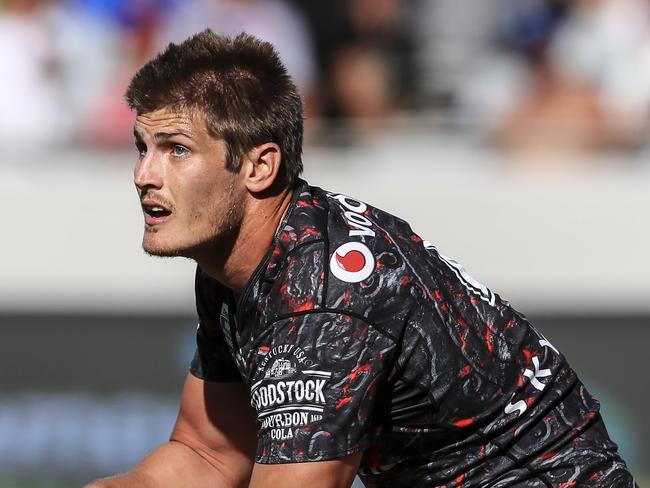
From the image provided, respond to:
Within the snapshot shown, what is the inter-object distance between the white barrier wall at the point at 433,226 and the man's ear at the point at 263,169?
4.59 metres

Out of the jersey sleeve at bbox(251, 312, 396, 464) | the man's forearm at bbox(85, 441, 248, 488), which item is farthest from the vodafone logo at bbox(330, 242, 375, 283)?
the man's forearm at bbox(85, 441, 248, 488)

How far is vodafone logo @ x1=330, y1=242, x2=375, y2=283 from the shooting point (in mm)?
3072

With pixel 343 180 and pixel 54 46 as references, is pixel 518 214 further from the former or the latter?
pixel 54 46

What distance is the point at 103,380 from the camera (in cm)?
780

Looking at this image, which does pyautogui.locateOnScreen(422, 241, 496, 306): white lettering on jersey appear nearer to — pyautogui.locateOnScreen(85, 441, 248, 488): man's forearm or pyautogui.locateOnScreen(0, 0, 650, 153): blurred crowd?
pyautogui.locateOnScreen(85, 441, 248, 488): man's forearm

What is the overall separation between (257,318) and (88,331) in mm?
4800

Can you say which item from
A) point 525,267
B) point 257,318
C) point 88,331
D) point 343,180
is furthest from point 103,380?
point 257,318

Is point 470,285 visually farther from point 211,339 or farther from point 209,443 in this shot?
point 209,443

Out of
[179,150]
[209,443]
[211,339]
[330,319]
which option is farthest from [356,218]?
[209,443]

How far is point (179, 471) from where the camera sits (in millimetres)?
3924

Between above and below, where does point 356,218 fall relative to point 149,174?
below

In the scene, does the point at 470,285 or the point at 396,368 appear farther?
the point at 470,285

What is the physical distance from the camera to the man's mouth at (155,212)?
328 centimetres

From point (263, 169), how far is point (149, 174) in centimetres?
30
